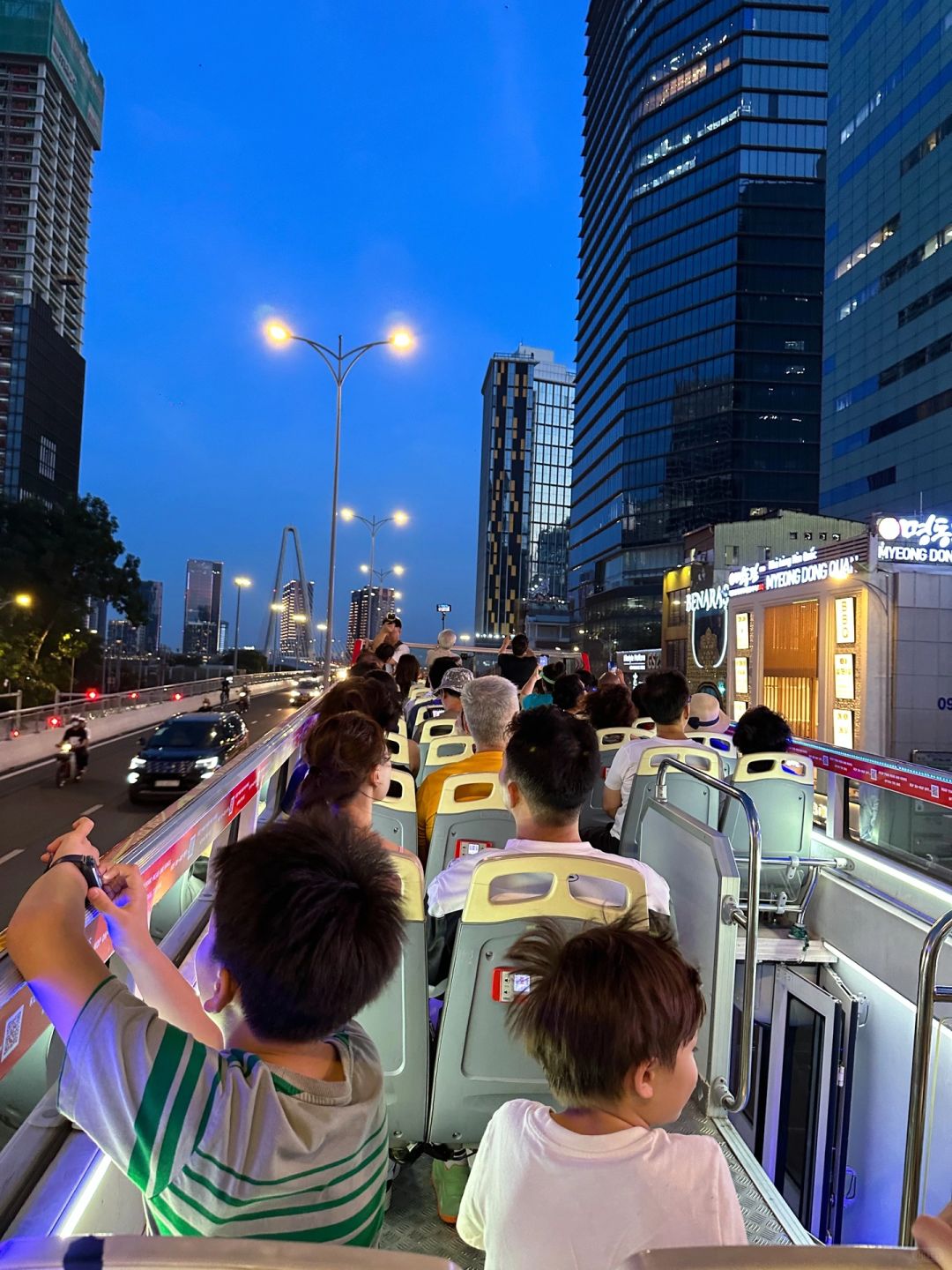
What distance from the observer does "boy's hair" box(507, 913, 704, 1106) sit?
1.53 m

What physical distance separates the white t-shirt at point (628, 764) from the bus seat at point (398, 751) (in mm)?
1451

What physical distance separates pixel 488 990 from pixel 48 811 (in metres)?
16.7

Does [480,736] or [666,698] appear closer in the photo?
[480,736]

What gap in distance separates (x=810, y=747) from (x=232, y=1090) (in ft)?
23.5

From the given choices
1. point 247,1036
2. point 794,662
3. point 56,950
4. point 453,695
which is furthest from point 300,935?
point 794,662

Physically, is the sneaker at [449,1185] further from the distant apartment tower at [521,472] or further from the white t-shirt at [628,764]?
the distant apartment tower at [521,472]

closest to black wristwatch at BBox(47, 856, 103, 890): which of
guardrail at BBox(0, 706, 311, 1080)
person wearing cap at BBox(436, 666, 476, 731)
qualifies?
guardrail at BBox(0, 706, 311, 1080)

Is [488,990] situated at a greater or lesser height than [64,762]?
greater

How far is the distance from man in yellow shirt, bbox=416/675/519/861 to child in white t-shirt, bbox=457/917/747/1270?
3008 mm

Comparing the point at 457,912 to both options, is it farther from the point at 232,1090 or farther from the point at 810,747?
the point at 810,747

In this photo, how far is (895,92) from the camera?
60438 millimetres

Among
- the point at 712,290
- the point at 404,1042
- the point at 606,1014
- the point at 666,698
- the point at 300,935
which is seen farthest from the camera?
the point at 712,290

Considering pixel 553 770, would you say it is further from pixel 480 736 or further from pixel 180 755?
pixel 180 755

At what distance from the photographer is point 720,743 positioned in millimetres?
8430
